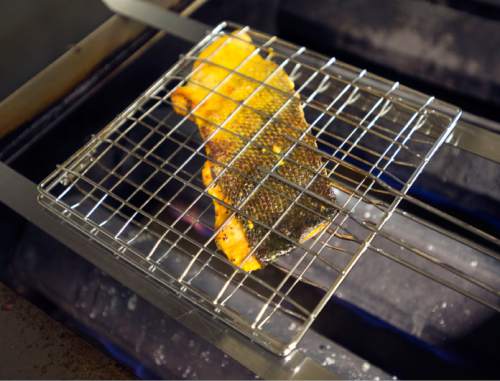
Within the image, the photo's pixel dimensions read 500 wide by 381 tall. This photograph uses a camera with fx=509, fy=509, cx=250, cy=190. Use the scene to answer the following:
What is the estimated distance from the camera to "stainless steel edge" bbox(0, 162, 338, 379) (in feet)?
3.24

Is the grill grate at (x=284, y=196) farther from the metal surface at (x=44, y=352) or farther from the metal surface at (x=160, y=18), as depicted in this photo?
the metal surface at (x=44, y=352)

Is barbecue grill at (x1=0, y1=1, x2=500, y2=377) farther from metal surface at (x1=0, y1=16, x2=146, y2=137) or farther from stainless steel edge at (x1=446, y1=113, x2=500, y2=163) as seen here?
metal surface at (x1=0, y1=16, x2=146, y2=137)

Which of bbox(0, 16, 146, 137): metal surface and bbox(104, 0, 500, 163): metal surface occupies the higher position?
bbox(104, 0, 500, 163): metal surface

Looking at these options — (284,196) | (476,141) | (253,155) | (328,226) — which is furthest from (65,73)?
(476,141)

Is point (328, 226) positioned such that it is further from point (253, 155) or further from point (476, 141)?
point (476, 141)

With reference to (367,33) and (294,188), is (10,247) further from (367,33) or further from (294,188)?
(367,33)

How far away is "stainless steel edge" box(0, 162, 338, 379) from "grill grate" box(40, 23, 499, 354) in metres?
0.03

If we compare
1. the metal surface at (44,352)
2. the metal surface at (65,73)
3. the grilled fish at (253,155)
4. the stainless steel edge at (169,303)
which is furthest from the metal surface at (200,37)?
the metal surface at (44,352)

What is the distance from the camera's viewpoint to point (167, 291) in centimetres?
112

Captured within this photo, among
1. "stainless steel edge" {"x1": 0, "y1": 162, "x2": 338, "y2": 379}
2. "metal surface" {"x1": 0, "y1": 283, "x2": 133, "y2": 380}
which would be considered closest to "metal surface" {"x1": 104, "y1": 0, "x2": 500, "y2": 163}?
"stainless steel edge" {"x1": 0, "y1": 162, "x2": 338, "y2": 379}

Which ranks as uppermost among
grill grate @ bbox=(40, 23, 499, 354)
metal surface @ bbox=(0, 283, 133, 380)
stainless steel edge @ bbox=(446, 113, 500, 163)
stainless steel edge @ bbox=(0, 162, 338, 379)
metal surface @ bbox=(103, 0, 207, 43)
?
stainless steel edge @ bbox=(446, 113, 500, 163)

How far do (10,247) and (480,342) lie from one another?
4.83ft

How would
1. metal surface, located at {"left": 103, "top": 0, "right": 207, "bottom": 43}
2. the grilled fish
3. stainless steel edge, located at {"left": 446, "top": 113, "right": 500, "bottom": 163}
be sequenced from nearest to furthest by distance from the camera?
the grilled fish < stainless steel edge, located at {"left": 446, "top": 113, "right": 500, "bottom": 163} < metal surface, located at {"left": 103, "top": 0, "right": 207, "bottom": 43}

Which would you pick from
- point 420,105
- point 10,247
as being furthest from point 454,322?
point 10,247
